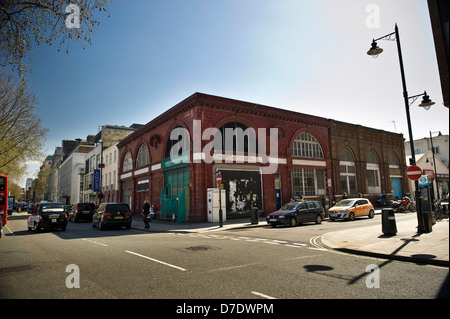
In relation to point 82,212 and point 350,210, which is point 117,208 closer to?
point 82,212

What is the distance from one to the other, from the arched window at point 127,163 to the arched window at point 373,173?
29.3 m

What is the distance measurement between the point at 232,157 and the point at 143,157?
1310 cm

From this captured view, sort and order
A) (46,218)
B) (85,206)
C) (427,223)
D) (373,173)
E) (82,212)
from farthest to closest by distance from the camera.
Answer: (373,173)
(85,206)
(82,212)
(46,218)
(427,223)

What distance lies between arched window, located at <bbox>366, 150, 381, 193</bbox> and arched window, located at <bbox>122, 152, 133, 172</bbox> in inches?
1153

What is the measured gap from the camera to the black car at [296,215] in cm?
1737

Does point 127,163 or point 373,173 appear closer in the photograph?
point 373,173

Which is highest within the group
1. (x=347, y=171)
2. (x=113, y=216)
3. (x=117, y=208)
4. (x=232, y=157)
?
(x=232, y=157)

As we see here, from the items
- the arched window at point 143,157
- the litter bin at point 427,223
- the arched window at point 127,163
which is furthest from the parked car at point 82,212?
the litter bin at point 427,223

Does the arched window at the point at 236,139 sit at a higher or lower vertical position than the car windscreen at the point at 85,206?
higher

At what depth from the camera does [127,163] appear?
36.5 m

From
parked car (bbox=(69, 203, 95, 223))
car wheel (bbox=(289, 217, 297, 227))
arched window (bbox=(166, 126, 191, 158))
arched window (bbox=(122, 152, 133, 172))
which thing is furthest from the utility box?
arched window (bbox=(122, 152, 133, 172))

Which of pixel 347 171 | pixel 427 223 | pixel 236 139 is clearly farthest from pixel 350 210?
pixel 347 171

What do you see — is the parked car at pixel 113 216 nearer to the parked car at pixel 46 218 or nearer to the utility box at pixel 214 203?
the parked car at pixel 46 218
